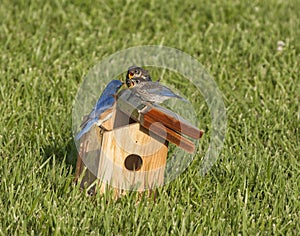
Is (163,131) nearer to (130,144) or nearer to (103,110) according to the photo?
(130,144)

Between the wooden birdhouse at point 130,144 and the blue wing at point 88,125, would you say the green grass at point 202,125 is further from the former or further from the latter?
the blue wing at point 88,125

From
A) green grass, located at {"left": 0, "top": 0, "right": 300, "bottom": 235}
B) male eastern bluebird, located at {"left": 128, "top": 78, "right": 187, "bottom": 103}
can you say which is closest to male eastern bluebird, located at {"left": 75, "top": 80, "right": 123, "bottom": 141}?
male eastern bluebird, located at {"left": 128, "top": 78, "right": 187, "bottom": 103}

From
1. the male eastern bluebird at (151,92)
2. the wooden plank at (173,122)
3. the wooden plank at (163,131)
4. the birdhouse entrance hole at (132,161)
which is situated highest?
the male eastern bluebird at (151,92)

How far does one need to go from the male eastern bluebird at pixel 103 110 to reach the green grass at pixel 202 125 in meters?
0.35

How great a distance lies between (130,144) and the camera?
358 centimetres

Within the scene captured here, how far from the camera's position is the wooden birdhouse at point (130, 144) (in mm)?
3477

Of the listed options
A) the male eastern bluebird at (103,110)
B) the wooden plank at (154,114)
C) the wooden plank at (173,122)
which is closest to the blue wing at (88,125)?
Answer: the male eastern bluebird at (103,110)

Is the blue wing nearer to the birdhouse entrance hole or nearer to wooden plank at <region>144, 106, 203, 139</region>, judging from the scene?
wooden plank at <region>144, 106, 203, 139</region>

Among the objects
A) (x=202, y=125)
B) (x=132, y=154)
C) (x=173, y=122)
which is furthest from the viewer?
Result: (x=202, y=125)

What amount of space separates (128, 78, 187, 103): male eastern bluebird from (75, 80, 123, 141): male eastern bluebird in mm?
118

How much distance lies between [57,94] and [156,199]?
1552 mm

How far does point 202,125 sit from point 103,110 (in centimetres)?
128

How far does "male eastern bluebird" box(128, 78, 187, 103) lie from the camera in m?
3.50

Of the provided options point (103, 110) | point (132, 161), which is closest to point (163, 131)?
point (103, 110)
